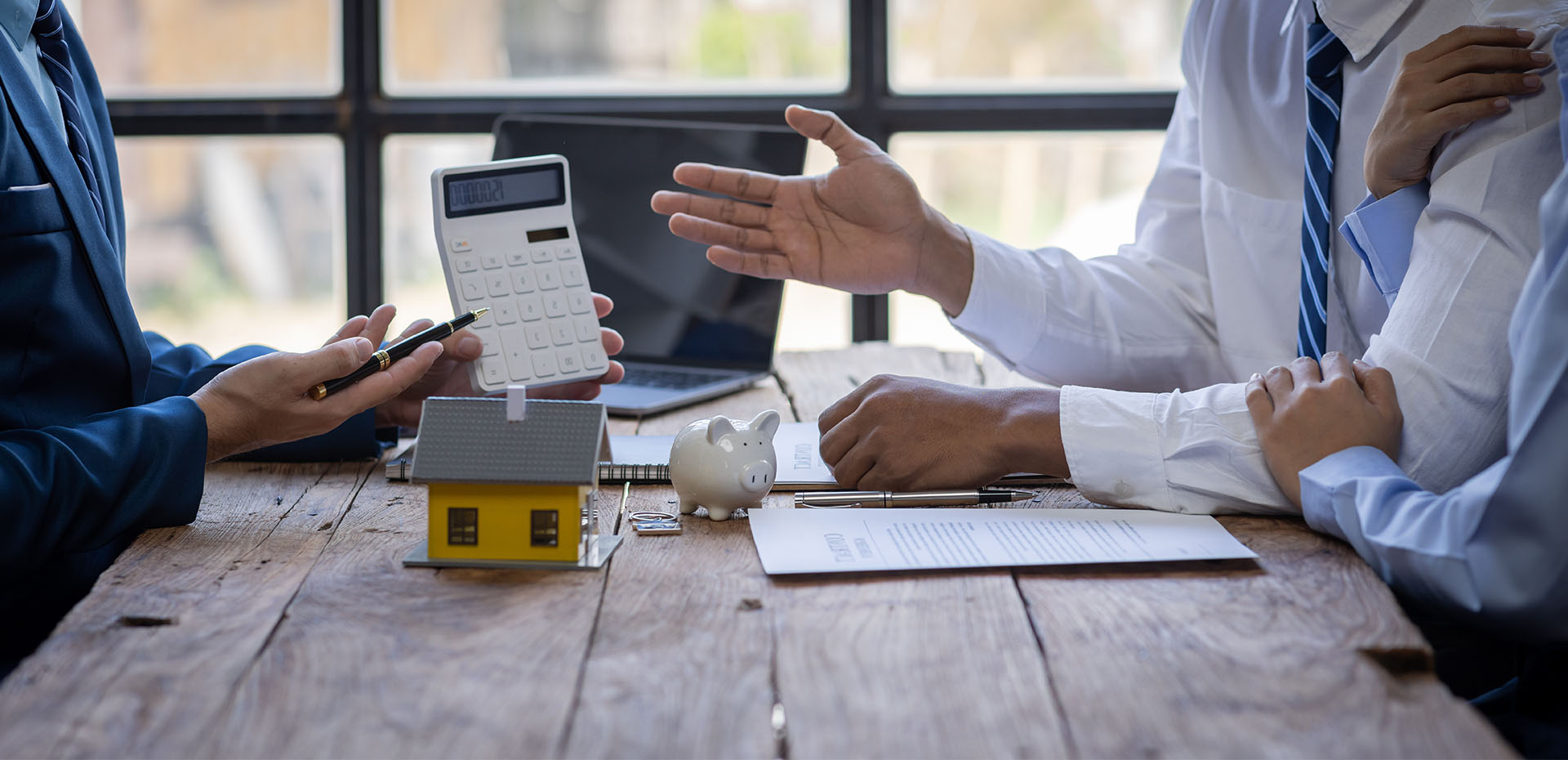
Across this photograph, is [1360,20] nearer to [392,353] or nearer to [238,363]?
[392,353]

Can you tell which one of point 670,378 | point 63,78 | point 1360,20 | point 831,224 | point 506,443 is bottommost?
point 670,378

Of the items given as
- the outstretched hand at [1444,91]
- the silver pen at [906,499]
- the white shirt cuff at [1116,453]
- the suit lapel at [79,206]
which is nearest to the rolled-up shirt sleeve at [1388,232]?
the outstretched hand at [1444,91]

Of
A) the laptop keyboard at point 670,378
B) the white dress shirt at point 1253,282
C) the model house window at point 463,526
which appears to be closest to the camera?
the model house window at point 463,526

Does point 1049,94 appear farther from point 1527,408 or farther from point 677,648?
point 677,648

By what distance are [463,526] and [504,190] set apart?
471mm

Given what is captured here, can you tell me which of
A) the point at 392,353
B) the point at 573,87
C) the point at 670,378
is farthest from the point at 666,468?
the point at 573,87

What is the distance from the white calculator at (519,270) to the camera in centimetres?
112

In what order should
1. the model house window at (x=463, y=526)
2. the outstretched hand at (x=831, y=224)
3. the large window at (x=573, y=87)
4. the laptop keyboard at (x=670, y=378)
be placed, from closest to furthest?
the model house window at (x=463, y=526), the outstretched hand at (x=831, y=224), the laptop keyboard at (x=670, y=378), the large window at (x=573, y=87)

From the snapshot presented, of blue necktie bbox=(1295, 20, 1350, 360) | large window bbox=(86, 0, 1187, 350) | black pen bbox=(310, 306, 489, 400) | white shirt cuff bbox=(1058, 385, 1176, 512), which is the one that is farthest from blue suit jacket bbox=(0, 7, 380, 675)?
large window bbox=(86, 0, 1187, 350)

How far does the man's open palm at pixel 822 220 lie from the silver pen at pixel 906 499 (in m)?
0.41

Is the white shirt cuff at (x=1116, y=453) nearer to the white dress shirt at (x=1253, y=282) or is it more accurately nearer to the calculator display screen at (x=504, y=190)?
the white dress shirt at (x=1253, y=282)

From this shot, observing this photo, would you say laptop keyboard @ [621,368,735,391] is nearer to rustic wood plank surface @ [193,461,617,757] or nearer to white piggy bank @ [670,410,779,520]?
white piggy bank @ [670,410,779,520]

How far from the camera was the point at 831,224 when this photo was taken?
52.6 inches

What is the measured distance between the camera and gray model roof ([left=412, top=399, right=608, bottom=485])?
0.78 m
